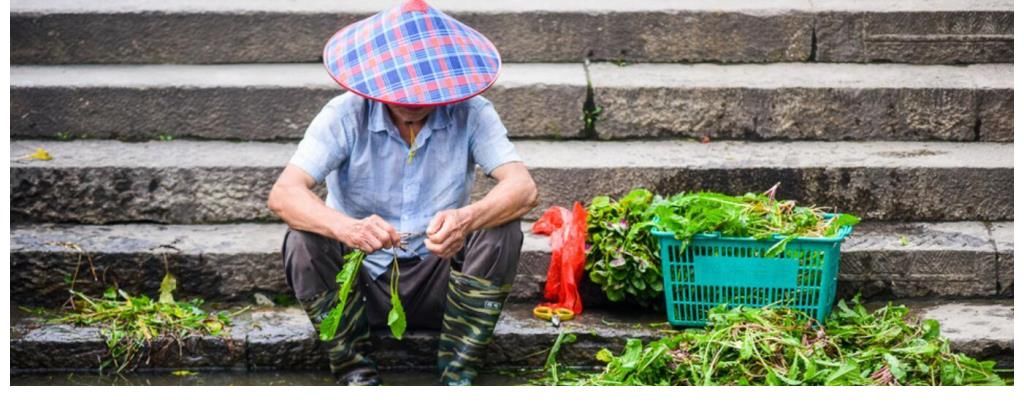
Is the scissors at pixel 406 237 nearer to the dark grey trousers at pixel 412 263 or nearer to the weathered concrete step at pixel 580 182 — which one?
the dark grey trousers at pixel 412 263

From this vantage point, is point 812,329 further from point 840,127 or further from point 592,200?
point 840,127

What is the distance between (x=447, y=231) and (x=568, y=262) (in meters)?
0.95

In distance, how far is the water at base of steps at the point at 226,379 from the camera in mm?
4809

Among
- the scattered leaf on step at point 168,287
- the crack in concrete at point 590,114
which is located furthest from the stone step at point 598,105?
the scattered leaf on step at point 168,287

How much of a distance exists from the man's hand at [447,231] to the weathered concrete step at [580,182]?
134 centimetres

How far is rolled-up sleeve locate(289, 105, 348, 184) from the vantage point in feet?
14.5

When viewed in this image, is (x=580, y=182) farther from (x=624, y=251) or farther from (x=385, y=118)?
(x=385, y=118)

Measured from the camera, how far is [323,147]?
445 centimetres

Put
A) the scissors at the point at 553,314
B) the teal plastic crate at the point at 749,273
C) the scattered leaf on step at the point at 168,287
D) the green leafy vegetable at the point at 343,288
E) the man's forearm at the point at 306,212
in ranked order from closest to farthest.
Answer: the man's forearm at the point at 306,212 < the green leafy vegetable at the point at 343,288 < the teal plastic crate at the point at 749,273 < the scissors at the point at 553,314 < the scattered leaf on step at the point at 168,287

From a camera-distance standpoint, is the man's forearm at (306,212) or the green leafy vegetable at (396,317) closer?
the man's forearm at (306,212)

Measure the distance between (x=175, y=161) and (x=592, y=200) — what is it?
5.73 ft

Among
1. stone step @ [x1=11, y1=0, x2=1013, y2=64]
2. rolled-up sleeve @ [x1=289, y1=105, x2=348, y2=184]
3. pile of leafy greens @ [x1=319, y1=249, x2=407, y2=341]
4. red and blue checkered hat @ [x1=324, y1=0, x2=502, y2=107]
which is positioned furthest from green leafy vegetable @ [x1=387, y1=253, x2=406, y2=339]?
stone step @ [x1=11, y1=0, x2=1013, y2=64]

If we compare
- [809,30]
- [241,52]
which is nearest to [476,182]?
[241,52]

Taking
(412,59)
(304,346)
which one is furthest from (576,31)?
(304,346)
